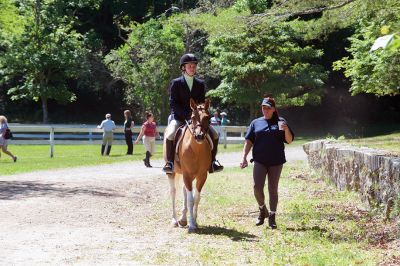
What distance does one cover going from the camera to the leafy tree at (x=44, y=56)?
146 feet

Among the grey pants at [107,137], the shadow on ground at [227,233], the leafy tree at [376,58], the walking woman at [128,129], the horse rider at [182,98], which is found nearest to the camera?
the shadow on ground at [227,233]

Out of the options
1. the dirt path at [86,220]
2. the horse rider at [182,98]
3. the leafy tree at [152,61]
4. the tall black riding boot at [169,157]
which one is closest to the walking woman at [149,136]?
the dirt path at [86,220]

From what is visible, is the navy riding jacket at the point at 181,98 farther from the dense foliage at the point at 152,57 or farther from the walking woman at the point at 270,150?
the dense foliage at the point at 152,57

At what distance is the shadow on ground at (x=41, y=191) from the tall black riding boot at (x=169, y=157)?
4613 mm

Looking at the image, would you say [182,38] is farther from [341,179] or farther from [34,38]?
[341,179]

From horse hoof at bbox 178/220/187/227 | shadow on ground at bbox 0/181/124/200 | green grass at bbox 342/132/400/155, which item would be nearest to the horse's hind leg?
horse hoof at bbox 178/220/187/227

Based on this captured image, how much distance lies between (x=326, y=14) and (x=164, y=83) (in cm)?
2701

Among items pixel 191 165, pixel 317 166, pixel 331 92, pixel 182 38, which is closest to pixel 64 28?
pixel 182 38

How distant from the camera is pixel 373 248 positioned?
848 centimetres

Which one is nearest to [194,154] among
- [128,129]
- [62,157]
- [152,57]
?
[62,157]

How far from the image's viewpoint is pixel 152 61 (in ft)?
138

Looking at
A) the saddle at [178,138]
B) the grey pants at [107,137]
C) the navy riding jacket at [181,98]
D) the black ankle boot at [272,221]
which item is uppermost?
the navy riding jacket at [181,98]

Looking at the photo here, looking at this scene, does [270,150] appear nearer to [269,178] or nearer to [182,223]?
[269,178]

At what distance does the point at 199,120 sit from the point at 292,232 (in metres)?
2.21
